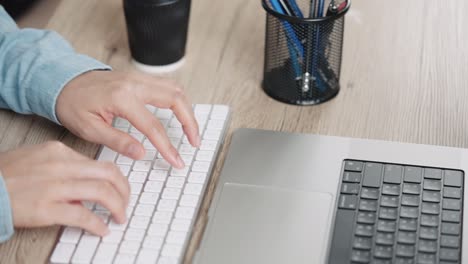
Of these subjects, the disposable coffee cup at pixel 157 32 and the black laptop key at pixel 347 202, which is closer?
the black laptop key at pixel 347 202

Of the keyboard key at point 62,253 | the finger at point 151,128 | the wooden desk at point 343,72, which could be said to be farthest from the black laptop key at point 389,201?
the keyboard key at point 62,253

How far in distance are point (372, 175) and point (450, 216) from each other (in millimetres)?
100

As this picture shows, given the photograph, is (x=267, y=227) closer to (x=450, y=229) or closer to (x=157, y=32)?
(x=450, y=229)

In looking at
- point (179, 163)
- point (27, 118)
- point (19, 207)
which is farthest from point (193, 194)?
point (27, 118)

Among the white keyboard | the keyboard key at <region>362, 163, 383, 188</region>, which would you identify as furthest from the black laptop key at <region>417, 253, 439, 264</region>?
the white keyboard

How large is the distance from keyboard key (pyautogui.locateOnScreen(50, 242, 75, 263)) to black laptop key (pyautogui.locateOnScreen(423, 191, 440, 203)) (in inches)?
14.7

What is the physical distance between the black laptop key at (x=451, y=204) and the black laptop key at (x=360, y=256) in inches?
4.3

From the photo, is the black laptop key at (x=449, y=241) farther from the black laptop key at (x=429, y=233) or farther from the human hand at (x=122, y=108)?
the human hand at (x=122, y=108)

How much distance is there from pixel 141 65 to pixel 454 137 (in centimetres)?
44

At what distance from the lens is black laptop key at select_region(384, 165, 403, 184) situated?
32.7 inches

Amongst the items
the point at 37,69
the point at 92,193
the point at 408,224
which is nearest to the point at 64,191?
the point at 92,193

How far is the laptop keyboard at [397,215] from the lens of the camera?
2.45 feet

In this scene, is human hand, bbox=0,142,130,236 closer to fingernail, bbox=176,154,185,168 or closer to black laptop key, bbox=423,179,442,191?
fingernail, bbox=176,154,185,168

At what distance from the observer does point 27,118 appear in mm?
990
